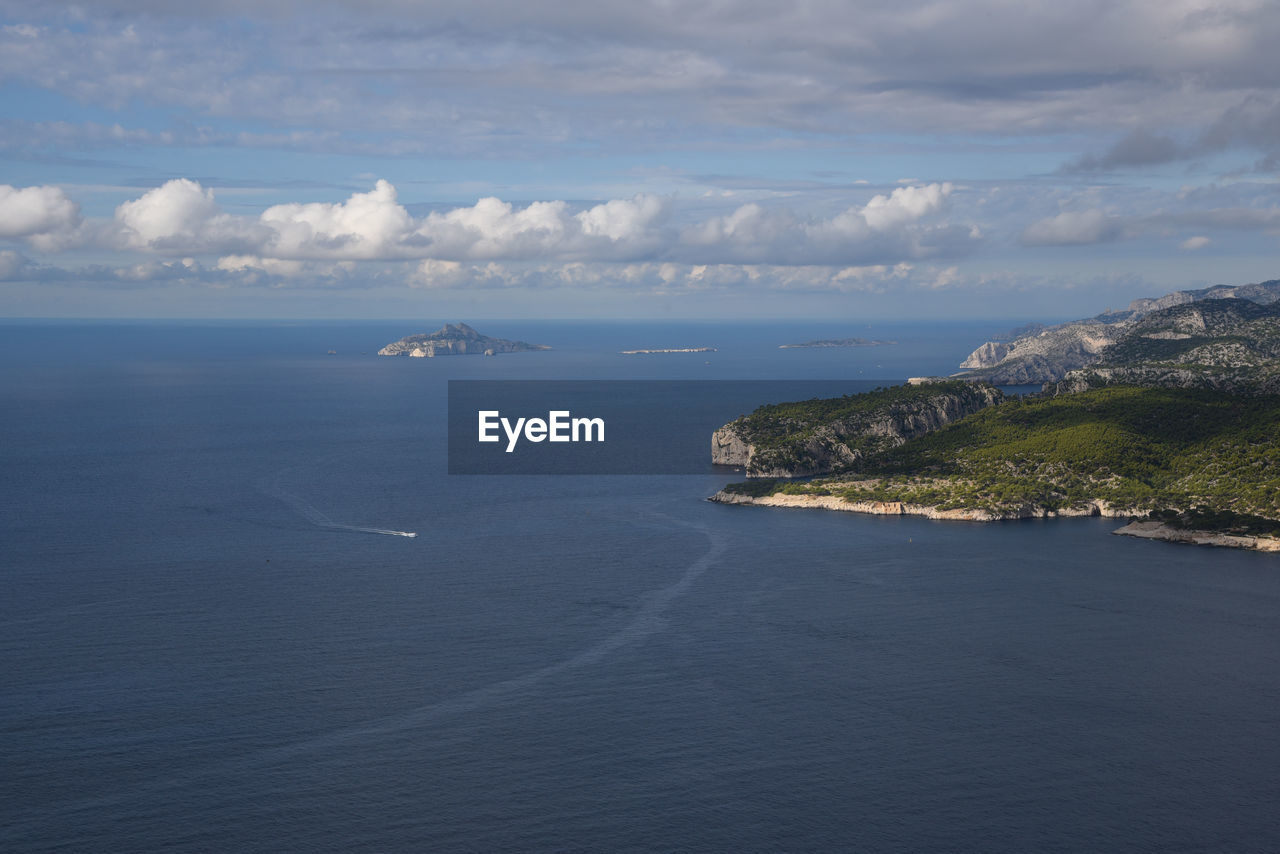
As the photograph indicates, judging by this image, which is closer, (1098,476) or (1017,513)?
(1017,513)

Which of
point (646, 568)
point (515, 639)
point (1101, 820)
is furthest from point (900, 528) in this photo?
point (1101, 820)

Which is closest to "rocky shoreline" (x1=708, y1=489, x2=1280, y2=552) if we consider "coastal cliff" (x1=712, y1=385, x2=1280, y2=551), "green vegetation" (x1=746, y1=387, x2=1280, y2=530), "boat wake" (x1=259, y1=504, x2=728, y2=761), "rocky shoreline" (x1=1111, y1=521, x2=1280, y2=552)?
"rocky shoreline" (x1=1111, y1=521, x2=1280, y2=552)

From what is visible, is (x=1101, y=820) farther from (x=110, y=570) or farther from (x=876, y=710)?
(x=110, y=570)

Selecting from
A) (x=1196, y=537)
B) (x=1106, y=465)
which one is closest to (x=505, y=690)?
(x=1196, y=537)

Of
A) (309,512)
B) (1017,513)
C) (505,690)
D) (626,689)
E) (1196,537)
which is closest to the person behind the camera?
(505,690)

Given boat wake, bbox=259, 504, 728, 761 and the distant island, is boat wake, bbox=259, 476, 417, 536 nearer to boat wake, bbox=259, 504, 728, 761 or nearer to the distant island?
boat wake, bbox=259, 504, 728, 761

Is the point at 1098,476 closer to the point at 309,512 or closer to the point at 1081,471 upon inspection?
the point at 1081,471

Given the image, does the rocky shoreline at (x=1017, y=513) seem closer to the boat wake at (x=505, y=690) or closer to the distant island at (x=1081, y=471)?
the distant island at (x=1081, y=471)
